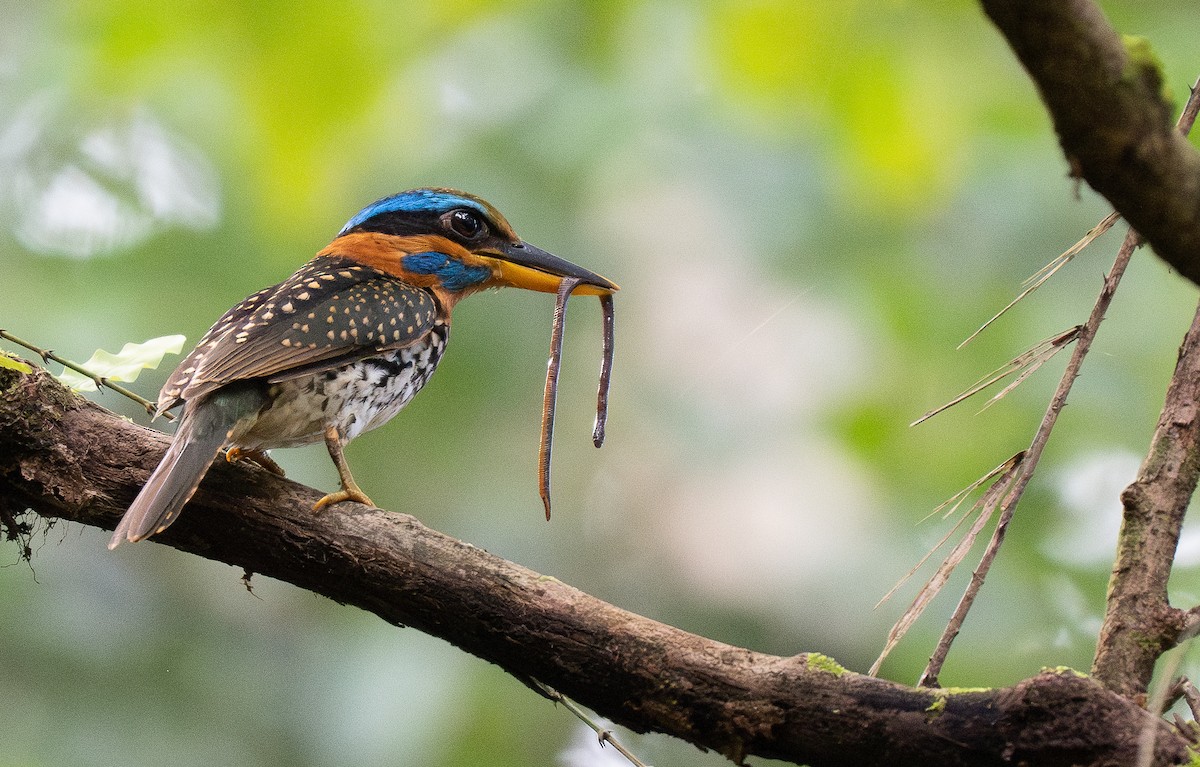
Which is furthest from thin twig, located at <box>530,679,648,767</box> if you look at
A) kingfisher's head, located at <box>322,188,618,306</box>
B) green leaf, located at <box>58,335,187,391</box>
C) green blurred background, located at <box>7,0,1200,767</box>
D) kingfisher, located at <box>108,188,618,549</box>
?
green blurred background, located at <box>7,0,1200,767</box>

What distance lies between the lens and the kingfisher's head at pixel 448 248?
3.58m

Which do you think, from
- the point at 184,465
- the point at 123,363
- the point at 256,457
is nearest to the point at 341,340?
the point at 256,457

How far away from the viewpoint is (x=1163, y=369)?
4777mm

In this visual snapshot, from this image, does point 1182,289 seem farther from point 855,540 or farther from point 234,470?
point 234,470

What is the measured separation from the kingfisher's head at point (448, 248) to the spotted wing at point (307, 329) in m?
0.17

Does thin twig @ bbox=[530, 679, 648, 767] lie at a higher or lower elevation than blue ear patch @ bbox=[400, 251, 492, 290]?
lower

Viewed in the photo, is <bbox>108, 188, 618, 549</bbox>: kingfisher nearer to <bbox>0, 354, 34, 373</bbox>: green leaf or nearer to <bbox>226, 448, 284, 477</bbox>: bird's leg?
<bbox>226, 448, 284, 477</bbox>: bird's leg

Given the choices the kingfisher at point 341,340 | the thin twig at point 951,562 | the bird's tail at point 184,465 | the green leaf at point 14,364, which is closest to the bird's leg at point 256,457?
the kingfisher at point 341,340

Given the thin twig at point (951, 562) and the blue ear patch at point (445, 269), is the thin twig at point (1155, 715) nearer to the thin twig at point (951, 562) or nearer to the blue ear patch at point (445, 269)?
the thin twig at point (951, 562)

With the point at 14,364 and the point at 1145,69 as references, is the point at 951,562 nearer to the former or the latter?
the point at 1145,69

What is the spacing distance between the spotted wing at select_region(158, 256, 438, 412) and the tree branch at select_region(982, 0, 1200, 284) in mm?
2028

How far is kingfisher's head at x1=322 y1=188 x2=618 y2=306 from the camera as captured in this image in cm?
358

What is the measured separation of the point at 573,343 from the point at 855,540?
152 cm

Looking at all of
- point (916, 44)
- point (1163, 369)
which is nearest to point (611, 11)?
point (916, 44)
